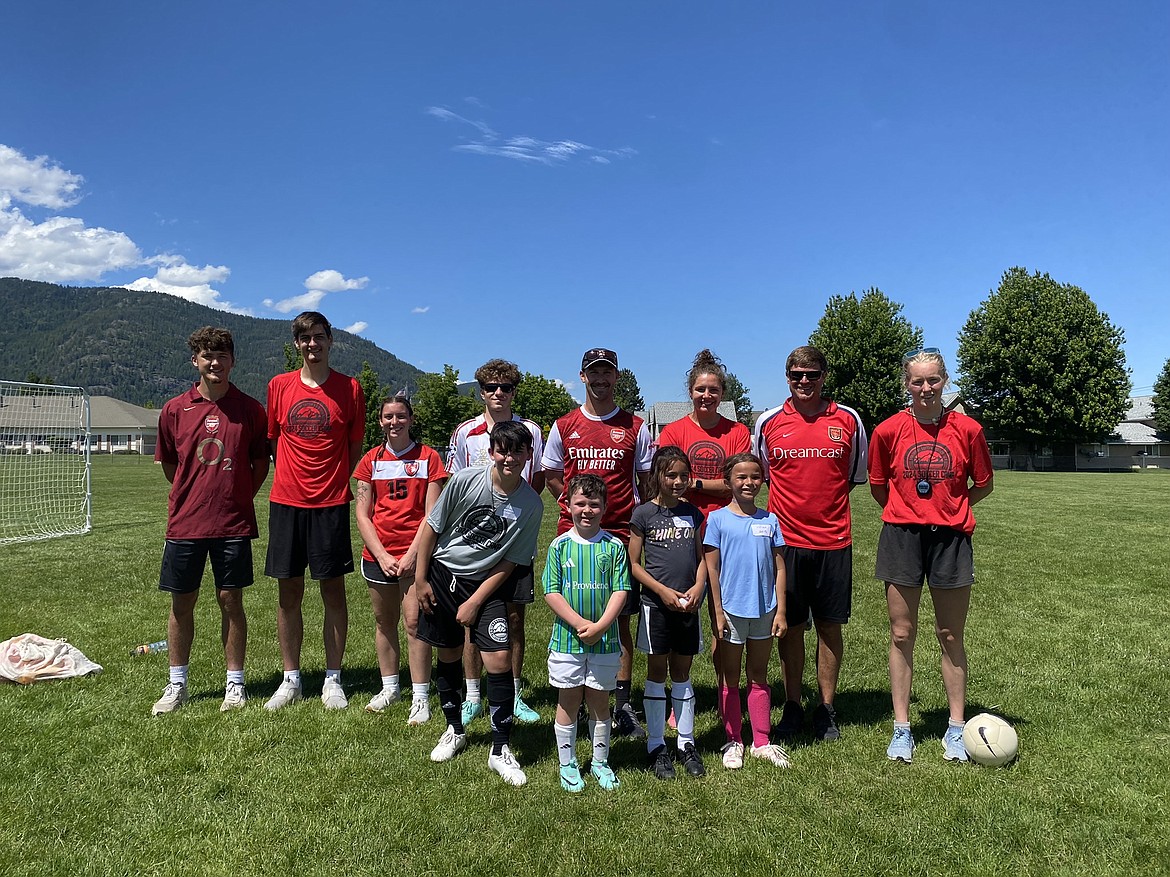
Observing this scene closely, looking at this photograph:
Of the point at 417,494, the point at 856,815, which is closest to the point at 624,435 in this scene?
the point at 417,494

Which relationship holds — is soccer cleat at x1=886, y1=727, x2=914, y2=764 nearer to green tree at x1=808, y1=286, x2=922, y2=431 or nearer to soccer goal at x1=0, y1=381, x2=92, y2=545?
soccer goal at x1=0, y1=381, x2=92, y2=545

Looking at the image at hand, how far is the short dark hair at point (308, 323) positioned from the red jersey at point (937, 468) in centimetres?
358

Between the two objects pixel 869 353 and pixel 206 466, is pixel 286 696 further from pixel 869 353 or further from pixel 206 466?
pixel 869 353

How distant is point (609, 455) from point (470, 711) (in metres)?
1.91

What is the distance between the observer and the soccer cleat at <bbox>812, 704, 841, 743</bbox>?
429 cm

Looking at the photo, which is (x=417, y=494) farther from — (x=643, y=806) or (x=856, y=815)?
(x=856, y=815)

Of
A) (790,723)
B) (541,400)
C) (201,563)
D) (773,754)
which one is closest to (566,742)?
(773,754)

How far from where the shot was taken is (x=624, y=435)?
4363 millimetres

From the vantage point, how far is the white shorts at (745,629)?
3.98m

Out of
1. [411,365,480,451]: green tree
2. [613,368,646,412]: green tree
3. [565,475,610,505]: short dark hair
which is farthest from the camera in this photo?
[613,368,646,412]: green tree

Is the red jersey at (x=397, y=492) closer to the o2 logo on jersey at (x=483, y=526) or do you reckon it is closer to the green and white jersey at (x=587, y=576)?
the o2 logo on jersey at (x=483, y=526)

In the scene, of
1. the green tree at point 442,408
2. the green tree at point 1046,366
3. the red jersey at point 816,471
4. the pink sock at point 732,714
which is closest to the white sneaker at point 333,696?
the pink sock at point 732,714

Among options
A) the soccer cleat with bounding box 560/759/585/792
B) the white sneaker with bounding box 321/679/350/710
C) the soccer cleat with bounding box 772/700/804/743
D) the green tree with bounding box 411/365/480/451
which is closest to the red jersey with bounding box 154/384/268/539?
the white sneaker with bounding box 321/679/350/710

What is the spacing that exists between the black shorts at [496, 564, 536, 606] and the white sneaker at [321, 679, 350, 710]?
1.65m
